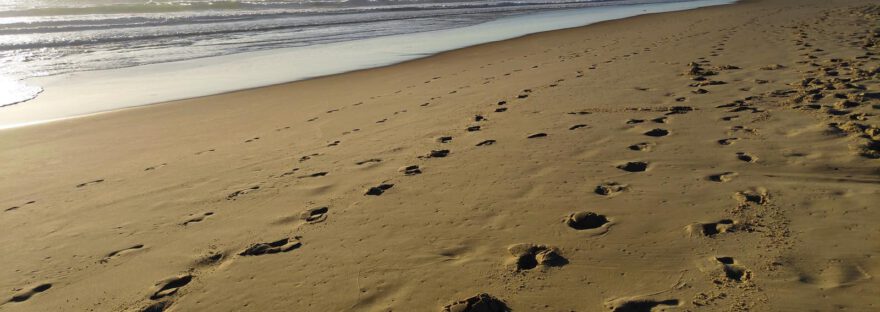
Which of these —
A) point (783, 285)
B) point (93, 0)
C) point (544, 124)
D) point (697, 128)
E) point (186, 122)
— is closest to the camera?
point (783, 285)

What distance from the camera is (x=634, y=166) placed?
13.6ft

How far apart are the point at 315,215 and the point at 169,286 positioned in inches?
40.6

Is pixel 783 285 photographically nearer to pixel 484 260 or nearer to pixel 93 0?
pixel 484 260

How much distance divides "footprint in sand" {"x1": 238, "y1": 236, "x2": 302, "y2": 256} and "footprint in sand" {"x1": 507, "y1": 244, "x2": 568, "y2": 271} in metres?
1.31

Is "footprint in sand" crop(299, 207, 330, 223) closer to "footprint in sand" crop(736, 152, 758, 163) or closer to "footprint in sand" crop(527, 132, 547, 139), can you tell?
"footprint in sand" crop(527, 132, 547, 139)

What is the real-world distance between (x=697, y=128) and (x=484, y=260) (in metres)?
2.94

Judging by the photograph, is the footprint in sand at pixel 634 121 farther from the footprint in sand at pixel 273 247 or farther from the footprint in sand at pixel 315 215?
the footprint in sand at pixel 273 247

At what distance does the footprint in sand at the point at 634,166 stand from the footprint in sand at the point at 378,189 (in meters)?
1.73

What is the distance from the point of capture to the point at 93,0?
35188 mm

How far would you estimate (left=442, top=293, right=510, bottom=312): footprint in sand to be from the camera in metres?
2.50

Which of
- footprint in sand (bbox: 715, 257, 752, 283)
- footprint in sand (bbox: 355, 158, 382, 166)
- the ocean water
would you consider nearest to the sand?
footprint in sand (bbox: 715, 257, 752, 283)

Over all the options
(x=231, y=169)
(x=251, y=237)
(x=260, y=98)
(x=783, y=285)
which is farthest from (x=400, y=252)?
(x=260, y=98)

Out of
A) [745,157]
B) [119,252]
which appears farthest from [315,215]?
[745,157]

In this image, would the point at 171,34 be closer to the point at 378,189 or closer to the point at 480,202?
the point at 378,189
